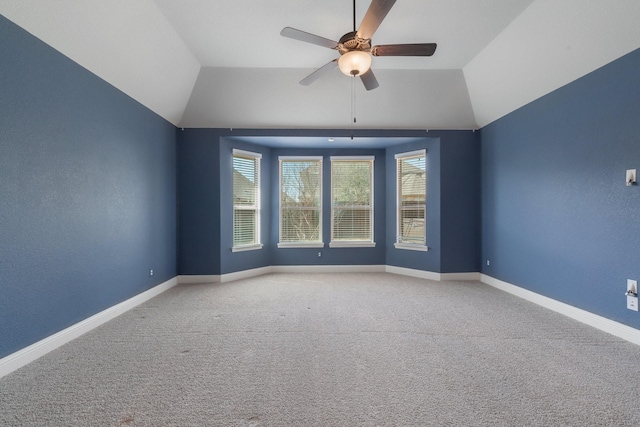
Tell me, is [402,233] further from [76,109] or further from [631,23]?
[76,109]

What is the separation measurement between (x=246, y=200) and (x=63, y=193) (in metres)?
2.84

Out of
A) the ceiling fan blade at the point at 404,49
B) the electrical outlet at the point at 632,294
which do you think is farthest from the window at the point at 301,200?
the electrical outlet at the point at 632,294

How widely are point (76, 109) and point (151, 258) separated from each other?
211 cm

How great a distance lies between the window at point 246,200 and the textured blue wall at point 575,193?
13.9 ft

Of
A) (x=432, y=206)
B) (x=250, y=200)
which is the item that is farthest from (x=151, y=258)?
(x=432, y=206)

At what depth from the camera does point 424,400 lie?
5.69ft

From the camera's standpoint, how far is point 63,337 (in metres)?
2.49

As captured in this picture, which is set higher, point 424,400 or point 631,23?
point 631,23

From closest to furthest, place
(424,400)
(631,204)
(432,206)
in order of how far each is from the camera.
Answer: (424,400), (631,204), (432,206)

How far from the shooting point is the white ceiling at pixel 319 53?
2.53m

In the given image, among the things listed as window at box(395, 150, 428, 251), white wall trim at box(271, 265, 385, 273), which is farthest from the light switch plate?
white wall trim at box(271, 265, 385, 273)

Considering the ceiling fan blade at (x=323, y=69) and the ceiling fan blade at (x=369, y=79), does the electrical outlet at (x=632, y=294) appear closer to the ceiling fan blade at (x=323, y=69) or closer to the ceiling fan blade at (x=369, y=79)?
the ceiling fan blade at (x=369, y=79)

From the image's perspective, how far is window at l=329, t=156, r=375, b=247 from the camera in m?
5.59

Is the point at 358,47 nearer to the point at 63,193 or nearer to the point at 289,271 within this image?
the point at 63,193
